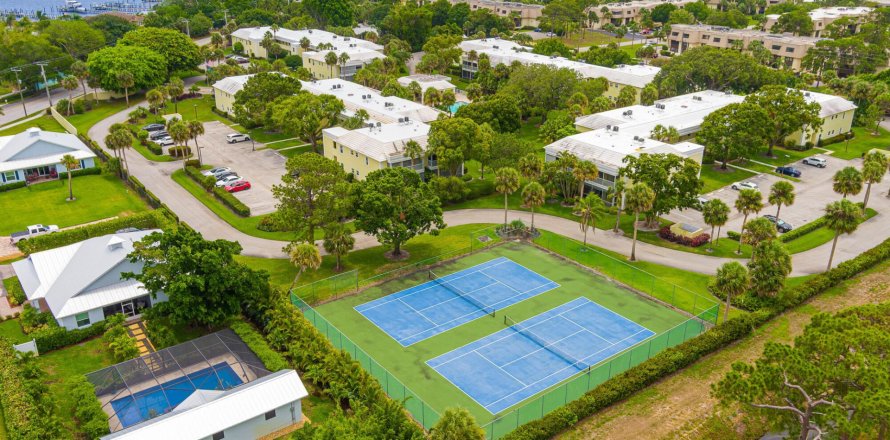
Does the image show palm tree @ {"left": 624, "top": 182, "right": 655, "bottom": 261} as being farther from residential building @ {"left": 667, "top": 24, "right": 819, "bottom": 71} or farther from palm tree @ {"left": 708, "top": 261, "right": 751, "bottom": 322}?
residential building @ {"left": 667, "top": 24, "right": 819, "bottom": 71}

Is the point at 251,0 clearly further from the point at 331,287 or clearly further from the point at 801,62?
the point at 331,287

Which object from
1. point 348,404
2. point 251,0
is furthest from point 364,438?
point 251,0

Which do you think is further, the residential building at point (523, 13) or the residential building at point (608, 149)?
the residential building at point (523, 13)

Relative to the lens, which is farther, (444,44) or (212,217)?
(444,44)

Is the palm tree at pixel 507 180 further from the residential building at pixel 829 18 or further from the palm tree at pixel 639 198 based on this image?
the residential building at pixel 829 18

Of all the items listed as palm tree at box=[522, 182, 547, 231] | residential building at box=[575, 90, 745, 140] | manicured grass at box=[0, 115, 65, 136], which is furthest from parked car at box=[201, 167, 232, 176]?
residential building at box=[575, 90, 745, 140]

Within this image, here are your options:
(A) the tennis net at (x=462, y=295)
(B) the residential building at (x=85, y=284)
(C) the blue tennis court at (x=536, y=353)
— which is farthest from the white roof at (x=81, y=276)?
(C) the blue tennis court at (x=536, y=353)
